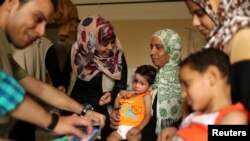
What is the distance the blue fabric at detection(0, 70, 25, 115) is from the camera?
47.0 inches

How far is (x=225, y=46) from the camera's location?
1.41m

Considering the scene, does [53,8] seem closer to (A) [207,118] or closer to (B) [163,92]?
(A) [207,118]

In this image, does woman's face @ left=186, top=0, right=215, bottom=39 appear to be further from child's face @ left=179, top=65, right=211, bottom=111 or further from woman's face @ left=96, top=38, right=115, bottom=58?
woman's face @ left=96, top=38, right=115, bottom=58

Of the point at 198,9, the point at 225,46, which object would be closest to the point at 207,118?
the point at 225,46

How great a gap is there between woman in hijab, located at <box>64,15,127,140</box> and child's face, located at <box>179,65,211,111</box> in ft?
4.44

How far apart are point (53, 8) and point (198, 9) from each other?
25.1 inches

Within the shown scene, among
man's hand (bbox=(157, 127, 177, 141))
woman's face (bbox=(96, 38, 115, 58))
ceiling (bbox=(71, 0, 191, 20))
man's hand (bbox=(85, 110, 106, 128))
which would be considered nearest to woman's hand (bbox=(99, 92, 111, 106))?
woman's face (bbox=(96, 38, 115, 58))

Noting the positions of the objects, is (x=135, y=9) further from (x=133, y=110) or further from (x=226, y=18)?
(x=226, y=18)

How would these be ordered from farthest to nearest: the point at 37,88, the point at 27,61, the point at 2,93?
the point at 27,61, the point at 37,88, the point at 2,93

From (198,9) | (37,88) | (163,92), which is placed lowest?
(163,92)

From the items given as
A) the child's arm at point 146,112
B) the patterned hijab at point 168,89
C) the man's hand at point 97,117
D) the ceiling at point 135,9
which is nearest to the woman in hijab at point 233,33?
the man's hand at point 97,117

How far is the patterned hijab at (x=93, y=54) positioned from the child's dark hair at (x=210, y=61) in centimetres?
140

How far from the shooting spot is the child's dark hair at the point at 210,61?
139cm

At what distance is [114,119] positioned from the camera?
9.02 ft
